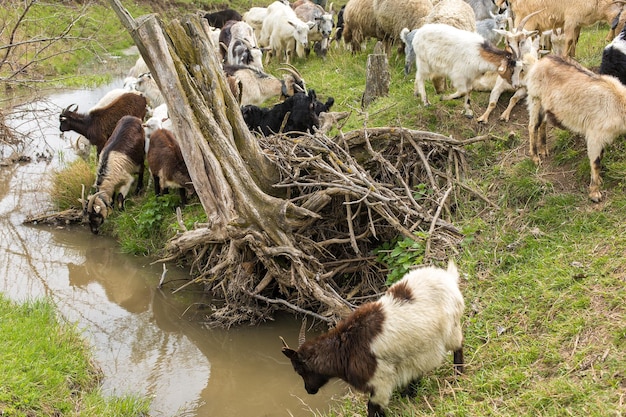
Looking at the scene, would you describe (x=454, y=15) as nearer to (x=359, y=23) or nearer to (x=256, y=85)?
(x=359, y=23)

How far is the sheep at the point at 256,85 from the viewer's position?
953 centimetres

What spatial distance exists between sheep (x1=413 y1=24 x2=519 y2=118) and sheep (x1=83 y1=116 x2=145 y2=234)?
4.12 meters

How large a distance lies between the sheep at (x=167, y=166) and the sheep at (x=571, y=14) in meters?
5.20

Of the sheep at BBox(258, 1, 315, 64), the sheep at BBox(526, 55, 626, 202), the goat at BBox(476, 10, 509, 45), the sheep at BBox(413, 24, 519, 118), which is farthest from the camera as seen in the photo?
the sheep at BBox(258, 1, 315, 64)

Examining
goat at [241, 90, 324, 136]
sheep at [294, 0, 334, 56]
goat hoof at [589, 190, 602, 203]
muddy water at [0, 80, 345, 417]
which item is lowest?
muddy water at [0, 80, 345, 417]

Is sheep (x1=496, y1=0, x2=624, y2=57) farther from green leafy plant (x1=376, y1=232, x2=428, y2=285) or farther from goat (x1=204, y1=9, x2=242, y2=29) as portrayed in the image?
goat (x1=204, y1=9, x2=242, y2=29)

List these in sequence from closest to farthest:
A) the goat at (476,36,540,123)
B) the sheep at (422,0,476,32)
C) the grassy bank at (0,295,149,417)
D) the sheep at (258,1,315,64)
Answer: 1. the grassy bank at (0,295,149,417)
2. the goat at (476,36,540,123)
3. the sheep at (422,0,476,32)
4. the sheep at (258,1,315,64)

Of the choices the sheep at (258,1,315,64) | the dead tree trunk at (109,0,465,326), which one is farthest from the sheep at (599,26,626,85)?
the sheep at (258,1,315,64)

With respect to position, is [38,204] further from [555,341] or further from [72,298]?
[555,341]

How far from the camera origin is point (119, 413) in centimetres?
456

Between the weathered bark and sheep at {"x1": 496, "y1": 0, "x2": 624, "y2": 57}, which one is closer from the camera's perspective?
the weathered bark

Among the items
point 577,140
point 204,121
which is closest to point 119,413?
point 204,121

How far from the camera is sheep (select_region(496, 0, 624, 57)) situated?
768 centimetres

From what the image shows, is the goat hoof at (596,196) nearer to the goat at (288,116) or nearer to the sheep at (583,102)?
the sheep at (583,102)
